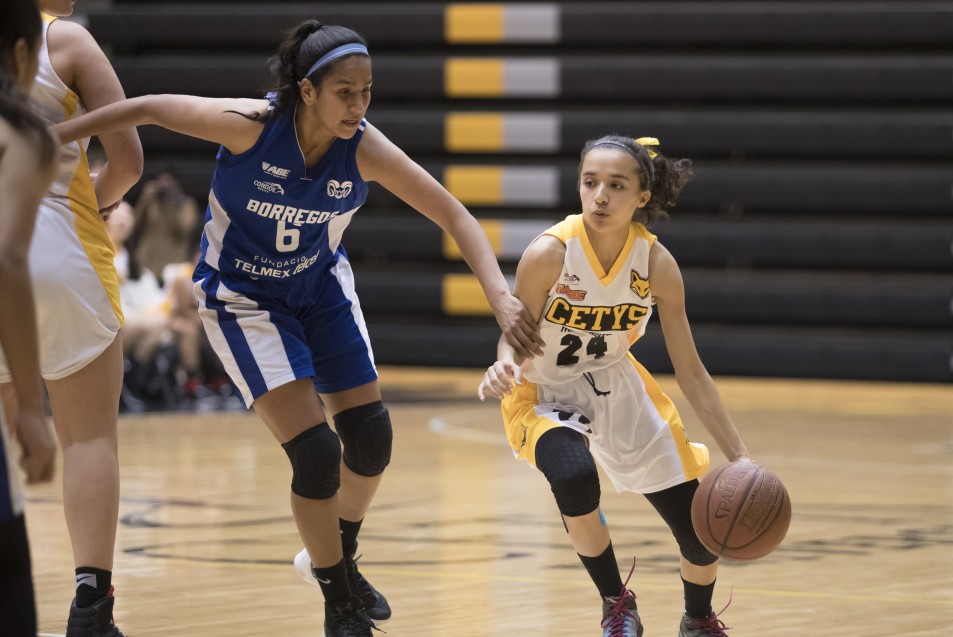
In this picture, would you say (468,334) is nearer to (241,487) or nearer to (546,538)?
(241,487)

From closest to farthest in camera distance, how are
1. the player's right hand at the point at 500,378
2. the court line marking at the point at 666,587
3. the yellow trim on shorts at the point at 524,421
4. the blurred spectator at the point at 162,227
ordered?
the player's right hand at the point at 500,378
the yellow trim on shorts at the point at 524,421
the court line marking at the point at 666,587
the blurred spectator at the point at 162,227

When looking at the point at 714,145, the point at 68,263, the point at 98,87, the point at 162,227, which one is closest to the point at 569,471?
the point at 68,263

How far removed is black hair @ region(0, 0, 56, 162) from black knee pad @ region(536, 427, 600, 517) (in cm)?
153

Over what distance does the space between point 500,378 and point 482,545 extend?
1.55 meters

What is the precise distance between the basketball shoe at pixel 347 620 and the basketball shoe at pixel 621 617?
20.6 inches

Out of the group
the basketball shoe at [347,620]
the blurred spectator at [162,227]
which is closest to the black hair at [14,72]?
the basketball shoe at [347,620]

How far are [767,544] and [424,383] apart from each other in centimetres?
739

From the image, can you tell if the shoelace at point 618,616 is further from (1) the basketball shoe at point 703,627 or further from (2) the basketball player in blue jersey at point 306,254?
(2) the basketball player in blue jersey at point 306,254

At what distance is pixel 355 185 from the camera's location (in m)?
3.44

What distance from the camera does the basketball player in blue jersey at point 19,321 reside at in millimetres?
2057

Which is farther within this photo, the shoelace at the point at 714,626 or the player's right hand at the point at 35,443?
the shoelace at the point at 714,626

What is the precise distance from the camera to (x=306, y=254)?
135 inches

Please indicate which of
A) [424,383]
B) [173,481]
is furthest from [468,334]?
[173,481]

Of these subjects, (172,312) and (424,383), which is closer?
(172,312)
